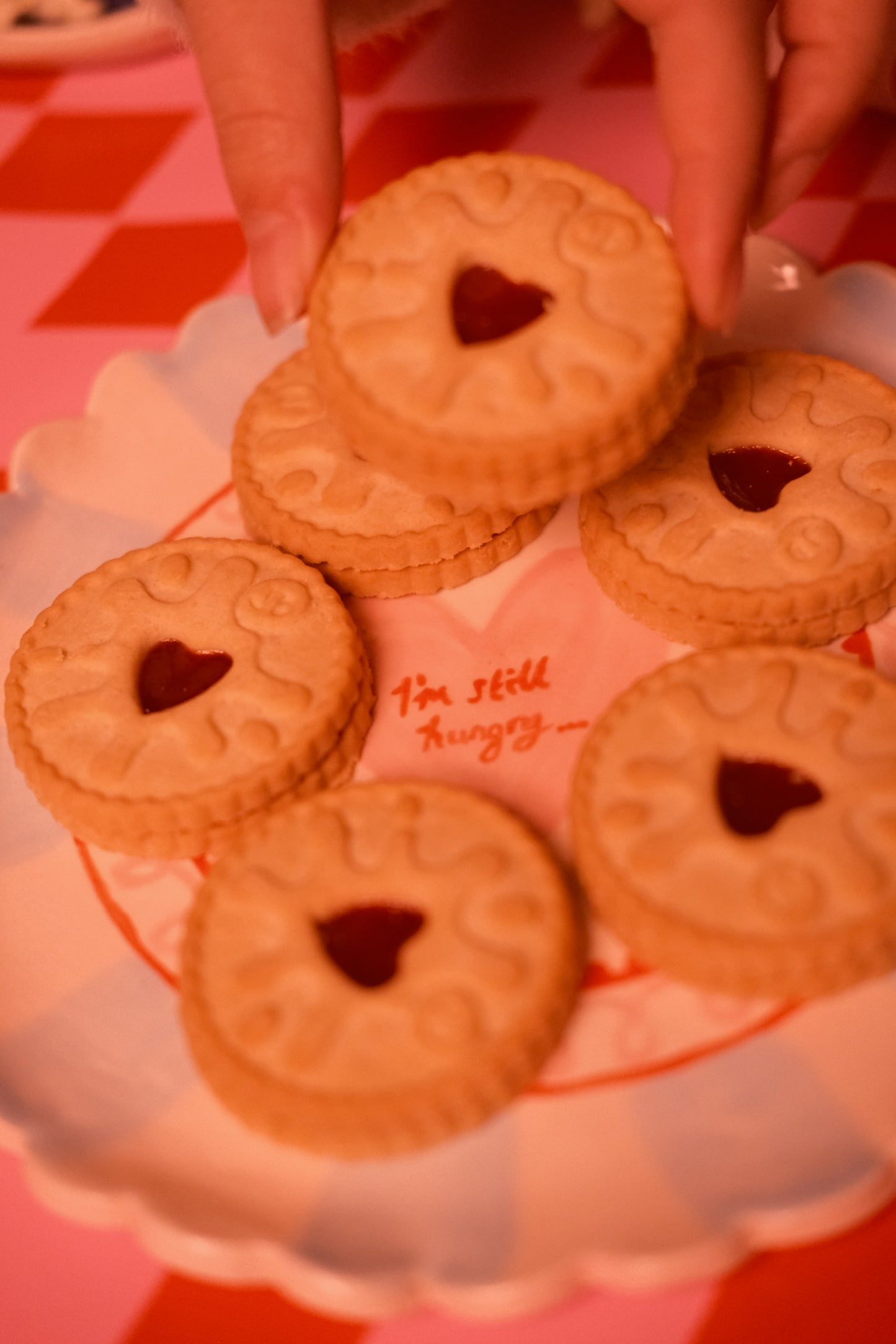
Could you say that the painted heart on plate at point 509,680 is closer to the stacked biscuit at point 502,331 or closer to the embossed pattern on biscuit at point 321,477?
the embossed pattern on biscuit at point 321,477

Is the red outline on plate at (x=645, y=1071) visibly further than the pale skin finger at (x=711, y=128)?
No

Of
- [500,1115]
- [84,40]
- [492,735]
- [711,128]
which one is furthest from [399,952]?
[84,40]

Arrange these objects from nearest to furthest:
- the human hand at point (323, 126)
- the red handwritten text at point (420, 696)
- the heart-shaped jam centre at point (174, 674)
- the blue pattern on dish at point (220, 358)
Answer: the human hand at point (323, 126) → the heart-shaped jam centre at point (174, 674) → the red handwritten text at point (420, 696) → the blue pattern on dish at point (220, 358)

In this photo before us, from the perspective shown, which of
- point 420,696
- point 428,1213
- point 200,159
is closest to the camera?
point 428,1213

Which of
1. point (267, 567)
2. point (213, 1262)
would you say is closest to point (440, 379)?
point (267, 567)

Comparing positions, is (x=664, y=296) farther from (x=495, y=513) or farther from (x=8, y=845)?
(x=8, y=845)

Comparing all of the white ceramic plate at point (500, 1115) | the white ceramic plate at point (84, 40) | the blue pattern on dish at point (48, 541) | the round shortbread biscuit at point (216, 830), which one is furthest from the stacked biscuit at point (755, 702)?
the white ceramic plate at point (84, 40)

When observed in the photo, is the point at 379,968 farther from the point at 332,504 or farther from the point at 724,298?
the point at 724,298
